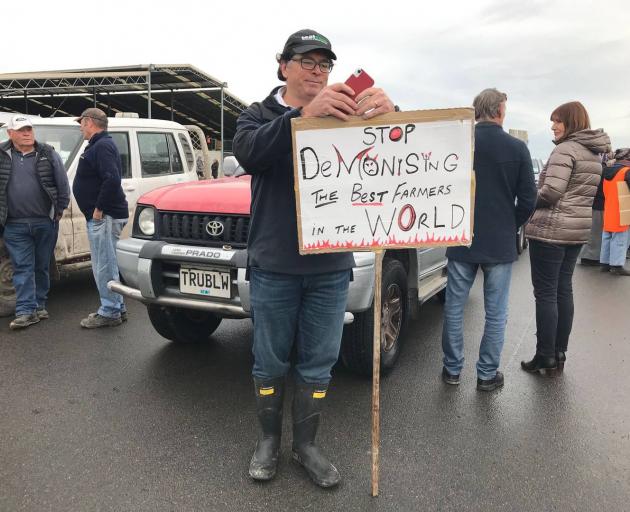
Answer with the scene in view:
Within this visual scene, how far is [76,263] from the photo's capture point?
5.75 m

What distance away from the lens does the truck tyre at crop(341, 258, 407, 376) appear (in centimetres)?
341

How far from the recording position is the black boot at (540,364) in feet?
12.7

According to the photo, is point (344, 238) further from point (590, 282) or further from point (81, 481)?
point (590, 282)

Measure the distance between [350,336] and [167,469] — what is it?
4.60 ft

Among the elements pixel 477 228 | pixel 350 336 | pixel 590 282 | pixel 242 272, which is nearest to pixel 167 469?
pixel 242 272

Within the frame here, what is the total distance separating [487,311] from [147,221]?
8.39 feet

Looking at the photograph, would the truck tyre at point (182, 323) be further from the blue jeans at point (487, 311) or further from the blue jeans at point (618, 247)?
the blue jeans at point (618, 247)

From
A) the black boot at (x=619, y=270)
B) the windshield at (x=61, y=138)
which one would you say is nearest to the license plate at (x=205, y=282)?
the windshield at (x=61, y=138)

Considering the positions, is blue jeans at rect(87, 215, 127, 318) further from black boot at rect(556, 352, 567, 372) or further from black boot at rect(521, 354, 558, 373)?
black boot at rect(556, 352, 567, 372)

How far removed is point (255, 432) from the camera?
9.66 ft

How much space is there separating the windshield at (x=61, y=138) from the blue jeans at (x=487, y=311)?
14.8 ft

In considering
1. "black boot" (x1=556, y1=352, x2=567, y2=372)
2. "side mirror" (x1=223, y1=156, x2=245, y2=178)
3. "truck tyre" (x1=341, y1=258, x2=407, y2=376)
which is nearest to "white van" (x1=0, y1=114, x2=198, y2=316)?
"side mirror" (x1=223, y1=156, x2=245, y2=178)

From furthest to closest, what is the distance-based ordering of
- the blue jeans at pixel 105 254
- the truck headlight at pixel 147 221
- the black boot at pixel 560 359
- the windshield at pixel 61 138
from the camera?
1. the windshield at pixel 61 138
2. the blue jeans at pixel 105 254
3. the black boot at pixel 560 359
4. the truck headlight at pixel 147 221

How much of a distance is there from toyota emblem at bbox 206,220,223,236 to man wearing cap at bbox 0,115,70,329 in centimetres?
213
